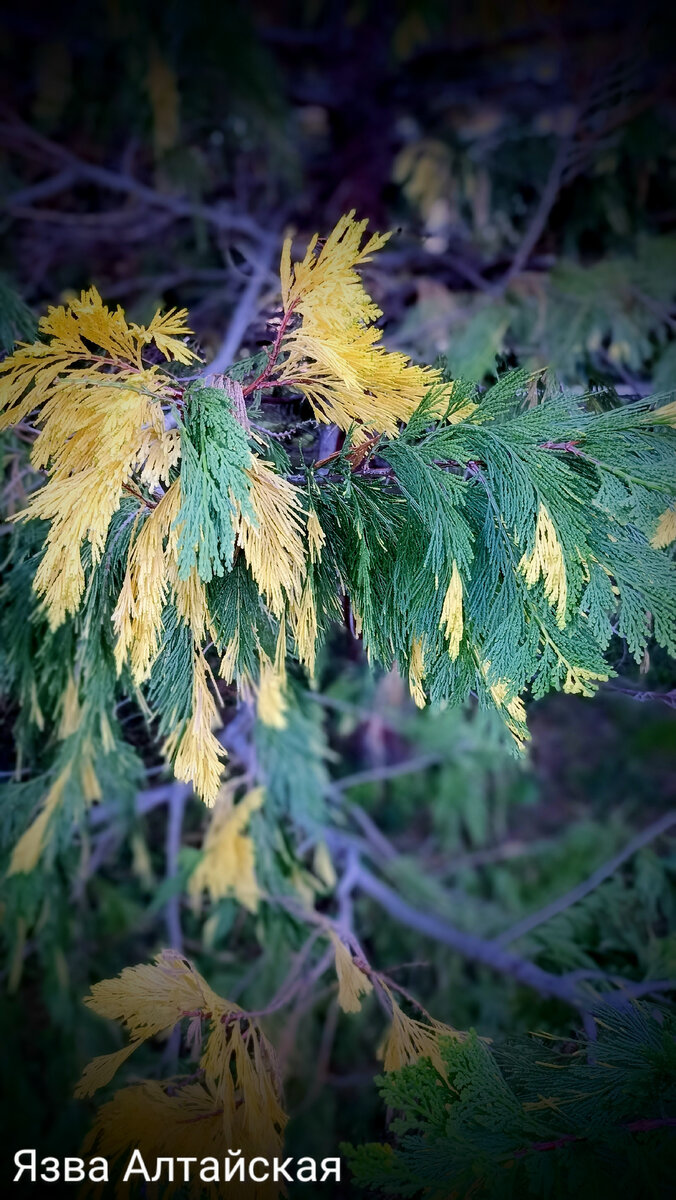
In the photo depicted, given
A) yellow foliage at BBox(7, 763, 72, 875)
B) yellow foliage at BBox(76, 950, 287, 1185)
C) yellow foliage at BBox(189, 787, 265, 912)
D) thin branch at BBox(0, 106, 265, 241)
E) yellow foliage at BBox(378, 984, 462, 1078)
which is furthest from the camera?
thin branch at BBox(0, 106, 265, 241)

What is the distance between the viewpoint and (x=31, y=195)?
3.40 meters

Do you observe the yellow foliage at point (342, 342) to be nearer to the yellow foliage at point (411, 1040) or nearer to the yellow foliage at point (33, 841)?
the yellow foliage at point (411, 1040)

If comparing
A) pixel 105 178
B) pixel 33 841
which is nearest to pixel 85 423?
pixel 33 841

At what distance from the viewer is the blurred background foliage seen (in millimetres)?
2607

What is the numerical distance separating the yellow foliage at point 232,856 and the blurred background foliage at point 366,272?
90 millimetres

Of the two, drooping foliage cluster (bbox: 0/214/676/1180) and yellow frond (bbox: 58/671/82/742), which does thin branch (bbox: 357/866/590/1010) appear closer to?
drooping foliage cluster (bbox: 0/214/676/1180)

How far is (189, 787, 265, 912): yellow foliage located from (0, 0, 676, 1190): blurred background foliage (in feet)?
0.29

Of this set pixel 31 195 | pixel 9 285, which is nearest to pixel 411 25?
pixel 31 195

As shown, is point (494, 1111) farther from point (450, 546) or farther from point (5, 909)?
point (5, 909)

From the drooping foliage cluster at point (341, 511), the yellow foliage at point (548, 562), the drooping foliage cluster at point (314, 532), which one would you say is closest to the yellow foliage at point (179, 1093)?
the drooping foliage cluster at point (314, 532)

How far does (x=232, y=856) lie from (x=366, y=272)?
1.87m

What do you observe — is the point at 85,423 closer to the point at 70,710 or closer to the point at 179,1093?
the point at 70,710

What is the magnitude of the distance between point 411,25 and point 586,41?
750 millimetres

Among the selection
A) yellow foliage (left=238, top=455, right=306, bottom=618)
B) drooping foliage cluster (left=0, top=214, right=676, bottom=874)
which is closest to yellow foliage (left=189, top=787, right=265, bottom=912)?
drooping foliage cluster (left=0, top=214, right=676, bottom=874)
